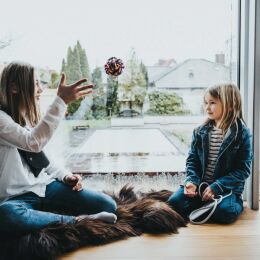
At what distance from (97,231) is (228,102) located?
830mm

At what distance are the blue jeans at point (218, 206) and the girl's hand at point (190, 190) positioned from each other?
2 centimetres

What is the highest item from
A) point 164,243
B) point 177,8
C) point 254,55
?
point 177,8

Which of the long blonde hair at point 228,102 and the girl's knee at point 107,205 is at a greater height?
the long blonde hair at point 228,102

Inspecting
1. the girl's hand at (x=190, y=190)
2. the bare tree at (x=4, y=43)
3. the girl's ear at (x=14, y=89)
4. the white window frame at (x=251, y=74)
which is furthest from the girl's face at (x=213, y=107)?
the bare tree at (x=4, y=43)

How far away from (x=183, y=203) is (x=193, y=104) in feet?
1.74

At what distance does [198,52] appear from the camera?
1.83 metres

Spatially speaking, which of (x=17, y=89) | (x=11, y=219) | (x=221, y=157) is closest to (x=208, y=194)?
(x=221, y=157)

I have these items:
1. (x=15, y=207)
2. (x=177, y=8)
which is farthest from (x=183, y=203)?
(x=177, y=8)

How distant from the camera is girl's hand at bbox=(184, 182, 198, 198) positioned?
164cm

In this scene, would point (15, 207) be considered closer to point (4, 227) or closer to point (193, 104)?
point (4, 227)

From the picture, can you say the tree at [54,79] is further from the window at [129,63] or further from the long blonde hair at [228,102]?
the long blonde hair at [228,102]

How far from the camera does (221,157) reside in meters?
1.66

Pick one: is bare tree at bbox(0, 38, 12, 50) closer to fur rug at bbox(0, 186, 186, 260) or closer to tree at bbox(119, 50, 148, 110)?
tree at bbox(119, 50, 148, 110)

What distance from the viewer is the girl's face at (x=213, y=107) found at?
168 centimetres
